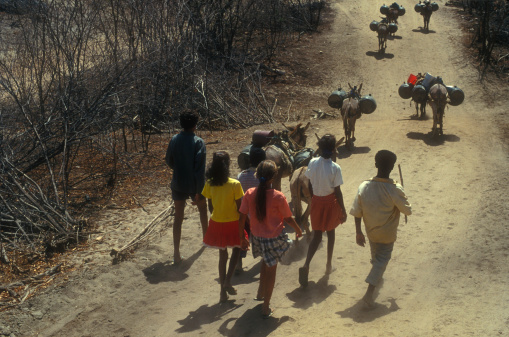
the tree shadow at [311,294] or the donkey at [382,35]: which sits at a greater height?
the donkey at [382,35]

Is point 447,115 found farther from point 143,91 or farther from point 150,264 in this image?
point 150,264

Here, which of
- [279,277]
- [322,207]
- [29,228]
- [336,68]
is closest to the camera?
[322,207]

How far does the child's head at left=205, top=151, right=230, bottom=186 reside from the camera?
6.08 meters

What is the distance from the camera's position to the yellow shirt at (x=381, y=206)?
19.5ft

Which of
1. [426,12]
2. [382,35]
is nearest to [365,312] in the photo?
[382,35]

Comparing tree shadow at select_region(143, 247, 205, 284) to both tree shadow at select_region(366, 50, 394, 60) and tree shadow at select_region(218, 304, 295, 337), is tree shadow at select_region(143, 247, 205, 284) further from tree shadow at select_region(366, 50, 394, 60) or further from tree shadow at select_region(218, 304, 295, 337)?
tree shadow at select_region(366, 50, 394, 60)

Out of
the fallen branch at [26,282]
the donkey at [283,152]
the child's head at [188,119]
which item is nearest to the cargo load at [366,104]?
the donkey at [283,152]

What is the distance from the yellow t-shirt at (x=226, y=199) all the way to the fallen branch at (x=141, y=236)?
2.01m

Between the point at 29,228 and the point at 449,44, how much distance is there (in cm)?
2309

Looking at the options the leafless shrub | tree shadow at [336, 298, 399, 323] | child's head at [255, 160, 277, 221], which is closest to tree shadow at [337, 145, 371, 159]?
the leafless shrub

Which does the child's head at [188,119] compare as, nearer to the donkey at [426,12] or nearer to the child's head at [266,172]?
the child's head at [266,172]

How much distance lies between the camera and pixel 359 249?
8062 millimetres

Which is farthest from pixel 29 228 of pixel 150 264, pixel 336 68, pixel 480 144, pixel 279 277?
pixel 336 68

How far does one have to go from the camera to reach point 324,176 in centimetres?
653
